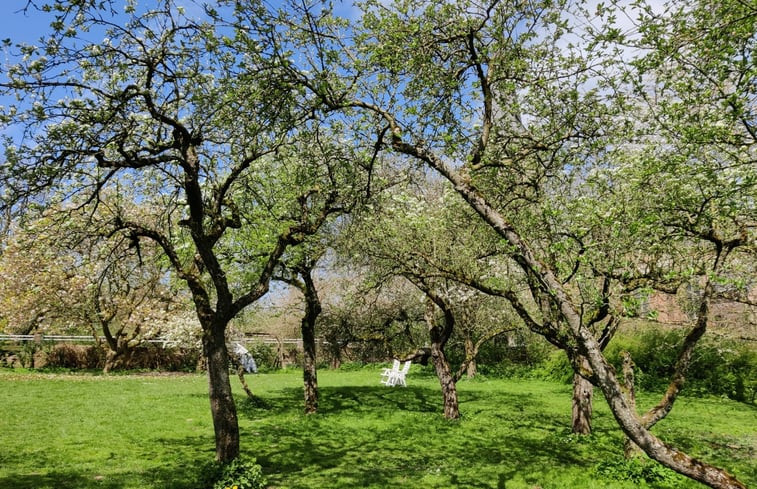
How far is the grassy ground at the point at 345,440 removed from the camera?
796 centimetres

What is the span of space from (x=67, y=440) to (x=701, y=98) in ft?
39.3

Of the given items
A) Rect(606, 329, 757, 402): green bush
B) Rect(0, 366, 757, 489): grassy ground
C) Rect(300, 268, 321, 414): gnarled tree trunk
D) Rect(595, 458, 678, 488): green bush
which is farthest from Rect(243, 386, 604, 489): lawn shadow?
Rect(606, 329, 757, 402): green bush

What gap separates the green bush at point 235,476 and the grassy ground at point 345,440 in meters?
0.35

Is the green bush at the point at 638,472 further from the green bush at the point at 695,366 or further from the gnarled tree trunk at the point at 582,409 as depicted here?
the green bush at the point at 695,366

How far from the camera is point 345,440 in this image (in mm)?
11109

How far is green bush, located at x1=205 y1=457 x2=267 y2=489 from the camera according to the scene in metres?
7.34

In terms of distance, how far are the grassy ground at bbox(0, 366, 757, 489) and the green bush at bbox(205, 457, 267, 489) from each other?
1.13 feet

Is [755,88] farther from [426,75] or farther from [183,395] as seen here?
[183,395]

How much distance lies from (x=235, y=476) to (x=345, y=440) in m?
3.98

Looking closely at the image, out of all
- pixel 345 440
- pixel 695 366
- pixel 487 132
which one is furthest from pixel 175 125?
pixel 695 366

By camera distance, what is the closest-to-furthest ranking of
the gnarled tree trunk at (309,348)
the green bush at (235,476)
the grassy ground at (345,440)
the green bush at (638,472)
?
the green bush at (235,476) → the green bush at (638,472) → the grassy ground at (345,440) → the gnarled tree trunk at (309,348)

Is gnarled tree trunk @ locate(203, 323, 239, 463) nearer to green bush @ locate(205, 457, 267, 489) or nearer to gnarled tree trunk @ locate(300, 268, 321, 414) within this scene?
green bush @ locate(205, 457, 267, 489)

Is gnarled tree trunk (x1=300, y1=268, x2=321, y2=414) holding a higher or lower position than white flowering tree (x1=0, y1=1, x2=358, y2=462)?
lower

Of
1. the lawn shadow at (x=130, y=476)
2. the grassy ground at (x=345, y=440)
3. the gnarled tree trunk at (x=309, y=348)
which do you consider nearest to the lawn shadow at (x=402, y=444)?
the grassy ground at (x=345, y=440)
